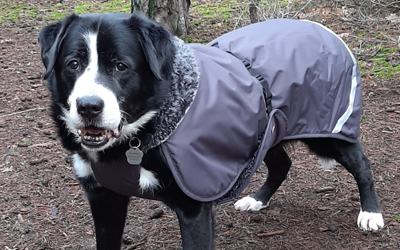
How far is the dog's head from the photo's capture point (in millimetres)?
2396

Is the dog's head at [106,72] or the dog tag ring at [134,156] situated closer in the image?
the dog's head at [106,72]

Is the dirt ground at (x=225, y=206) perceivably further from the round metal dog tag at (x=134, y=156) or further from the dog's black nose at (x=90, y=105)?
the dog's black nose at (x=90, y=105)

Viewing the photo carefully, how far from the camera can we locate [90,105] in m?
2.31

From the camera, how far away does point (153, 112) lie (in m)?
2.63

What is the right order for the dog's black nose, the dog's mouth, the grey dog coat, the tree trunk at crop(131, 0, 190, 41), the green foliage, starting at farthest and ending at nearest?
1. the green foliage
2. the tree trunk at crop(131, 0, 190, 41)
3. the grey dog coat
4. the dog's mouth
5. the dog's black nose

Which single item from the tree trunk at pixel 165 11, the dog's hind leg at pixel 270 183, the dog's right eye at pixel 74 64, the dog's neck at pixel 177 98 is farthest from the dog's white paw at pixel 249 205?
the tree trunk at pixel 165 11

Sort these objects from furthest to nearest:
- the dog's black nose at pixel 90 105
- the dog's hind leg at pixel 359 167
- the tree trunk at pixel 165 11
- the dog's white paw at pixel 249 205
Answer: the tree trunk at pixel 165 11, the dog's white paw at pixel 249 205, the dog's hind leg at pixel 359 167, the dog's black nose at pixel 90 105

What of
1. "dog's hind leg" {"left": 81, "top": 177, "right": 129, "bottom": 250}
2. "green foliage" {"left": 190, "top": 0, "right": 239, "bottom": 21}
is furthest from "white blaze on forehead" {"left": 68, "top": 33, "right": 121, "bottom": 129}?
"green foliage" {"left": 190, "top": 0, "right": 239, "bottom": 21}

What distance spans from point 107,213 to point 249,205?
1398mm

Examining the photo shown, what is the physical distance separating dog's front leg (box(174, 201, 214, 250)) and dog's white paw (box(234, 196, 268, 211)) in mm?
1316

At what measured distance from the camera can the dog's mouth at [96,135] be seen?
8.10 feet

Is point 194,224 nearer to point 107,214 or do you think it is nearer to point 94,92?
point 107,214

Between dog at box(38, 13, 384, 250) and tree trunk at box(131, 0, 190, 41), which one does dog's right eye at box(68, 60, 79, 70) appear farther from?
tree trunk at box(131, 0, 190, 41)

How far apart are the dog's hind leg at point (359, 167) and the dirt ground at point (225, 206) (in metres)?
0.09
